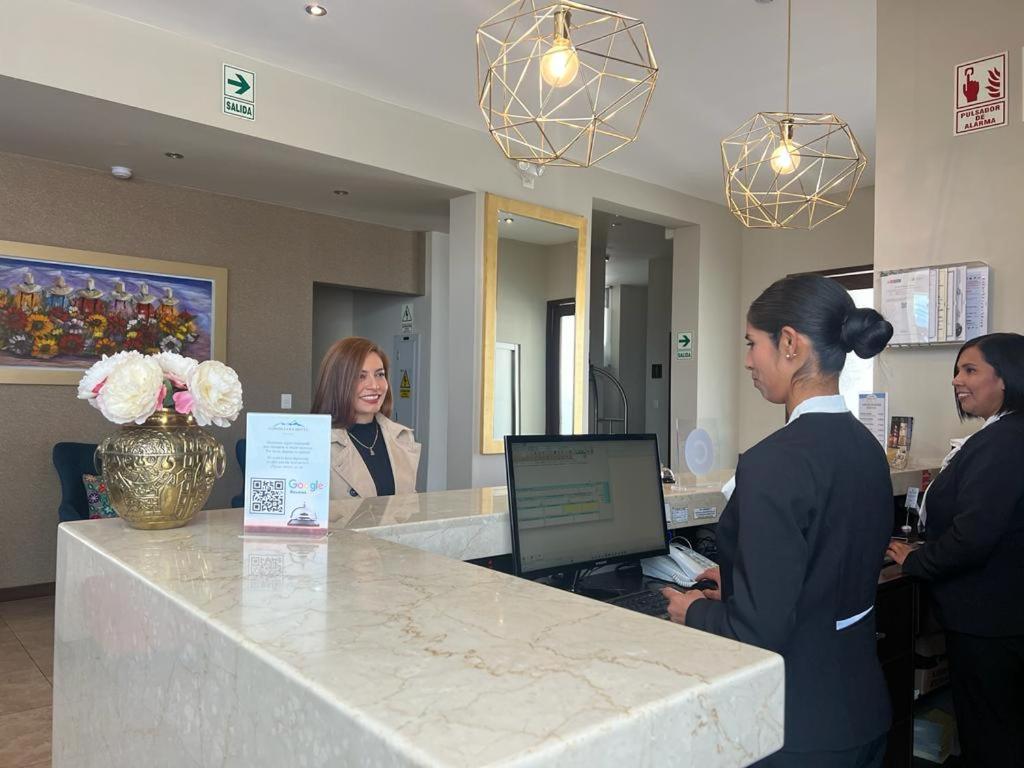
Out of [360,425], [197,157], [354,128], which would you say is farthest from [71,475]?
[360,425]

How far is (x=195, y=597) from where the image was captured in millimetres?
957

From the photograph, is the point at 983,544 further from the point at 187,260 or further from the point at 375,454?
the point at 187,260

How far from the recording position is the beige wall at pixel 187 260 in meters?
4.84

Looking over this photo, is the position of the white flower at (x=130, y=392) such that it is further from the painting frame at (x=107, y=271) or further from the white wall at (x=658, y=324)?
the white wall at (x=658, y=324)

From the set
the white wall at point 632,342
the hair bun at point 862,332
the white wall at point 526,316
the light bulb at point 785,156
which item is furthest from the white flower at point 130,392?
the white wall at point 632,342

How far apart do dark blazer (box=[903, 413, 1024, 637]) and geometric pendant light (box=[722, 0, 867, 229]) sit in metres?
1.17

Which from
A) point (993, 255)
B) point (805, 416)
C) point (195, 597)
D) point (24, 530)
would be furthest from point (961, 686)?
point (24, 530)

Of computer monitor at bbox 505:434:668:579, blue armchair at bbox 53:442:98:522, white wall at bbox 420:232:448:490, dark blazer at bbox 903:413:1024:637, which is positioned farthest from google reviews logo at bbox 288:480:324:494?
white wall at bbox 420:232:448:490

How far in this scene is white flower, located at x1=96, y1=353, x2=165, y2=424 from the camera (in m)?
1.32

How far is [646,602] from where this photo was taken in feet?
6.05

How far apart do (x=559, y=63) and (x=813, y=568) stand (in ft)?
4.94

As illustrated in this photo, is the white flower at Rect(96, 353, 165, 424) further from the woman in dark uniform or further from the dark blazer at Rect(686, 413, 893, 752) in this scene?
the woman in dark uniform

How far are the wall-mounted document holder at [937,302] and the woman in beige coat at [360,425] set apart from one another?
6.93ft

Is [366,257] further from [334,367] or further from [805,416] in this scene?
[805,416]
